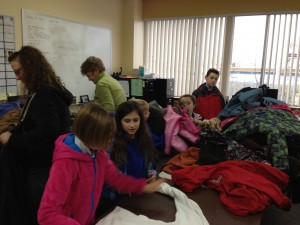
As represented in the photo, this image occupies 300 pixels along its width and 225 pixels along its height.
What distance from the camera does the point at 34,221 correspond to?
1365mm

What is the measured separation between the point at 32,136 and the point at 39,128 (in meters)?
0.05

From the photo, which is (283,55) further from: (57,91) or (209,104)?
(57,91)

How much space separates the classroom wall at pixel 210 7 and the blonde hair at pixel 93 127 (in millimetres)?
4083

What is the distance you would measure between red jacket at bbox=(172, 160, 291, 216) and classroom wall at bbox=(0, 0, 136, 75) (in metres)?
2.80

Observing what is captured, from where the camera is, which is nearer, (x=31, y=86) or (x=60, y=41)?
(x=31, y=86)

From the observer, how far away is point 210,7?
4512mm

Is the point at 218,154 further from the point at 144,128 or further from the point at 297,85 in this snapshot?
the point at 297,85

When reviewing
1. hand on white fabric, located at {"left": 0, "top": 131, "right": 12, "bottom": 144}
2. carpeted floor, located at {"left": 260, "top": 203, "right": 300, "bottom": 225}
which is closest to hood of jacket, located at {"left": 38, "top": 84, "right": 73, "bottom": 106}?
hand on white fabric, located at {"left": 0, "top": 131, "right": 12, "bottom": 144}

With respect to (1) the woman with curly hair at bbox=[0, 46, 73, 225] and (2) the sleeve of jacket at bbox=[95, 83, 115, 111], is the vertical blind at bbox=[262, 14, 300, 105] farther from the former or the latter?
(1) the woman with curly hair at bbox=[0, 46, 73, 225]

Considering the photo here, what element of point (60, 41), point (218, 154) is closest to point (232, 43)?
point (60, 41)

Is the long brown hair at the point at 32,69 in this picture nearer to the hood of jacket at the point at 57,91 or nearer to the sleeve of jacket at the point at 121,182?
the hood of jacket at the point at 57,91

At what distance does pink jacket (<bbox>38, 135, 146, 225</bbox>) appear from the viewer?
85 centimetres

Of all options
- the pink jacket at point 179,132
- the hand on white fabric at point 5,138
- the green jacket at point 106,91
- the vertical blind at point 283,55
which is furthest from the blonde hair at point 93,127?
the vertical blind at point 283,55

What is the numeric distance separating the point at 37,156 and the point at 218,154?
3.41 ft
